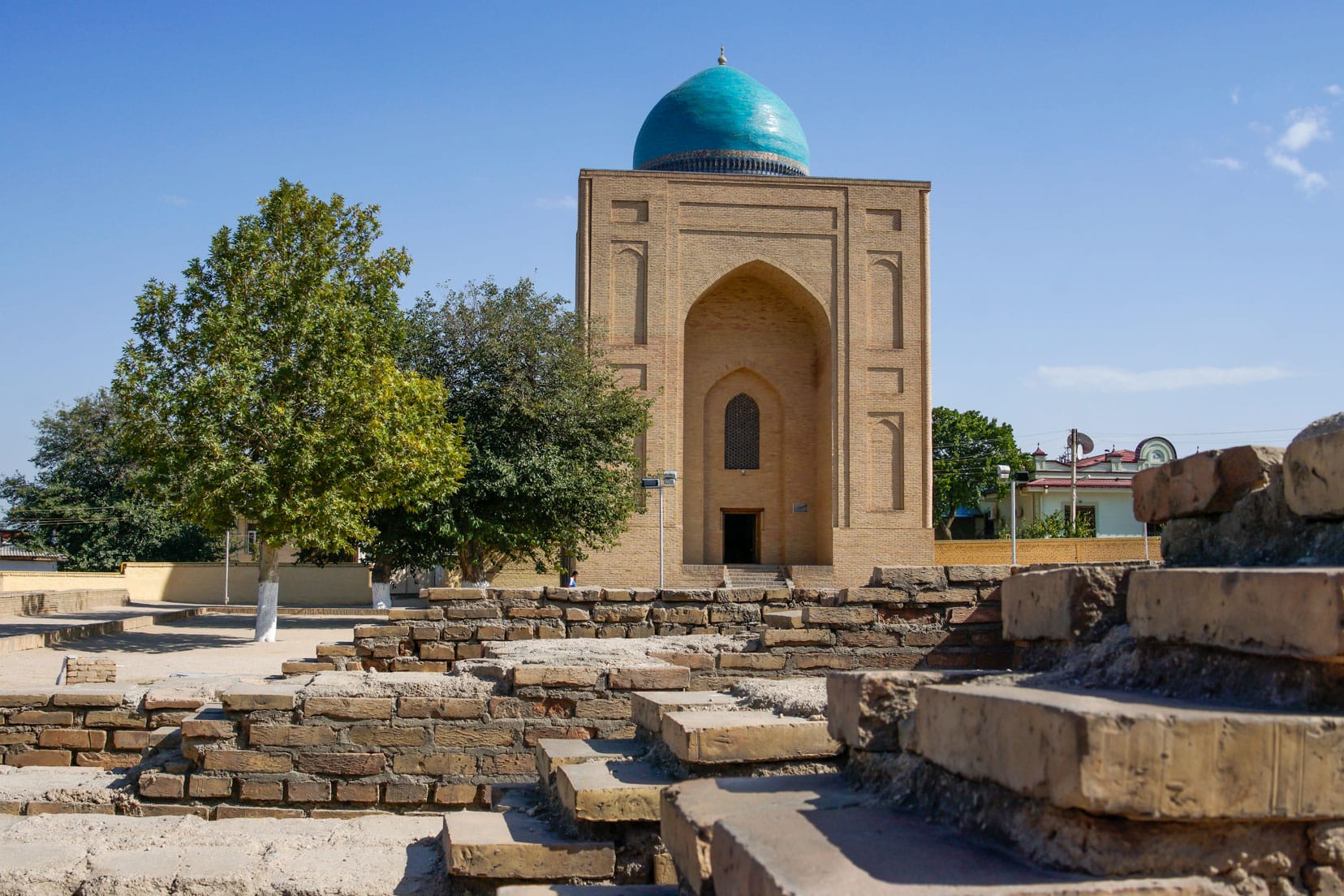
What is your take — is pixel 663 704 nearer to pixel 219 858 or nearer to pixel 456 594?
pixel 219 858

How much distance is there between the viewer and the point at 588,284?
26531 millimetres

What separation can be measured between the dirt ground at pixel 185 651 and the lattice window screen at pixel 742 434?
1051 cm

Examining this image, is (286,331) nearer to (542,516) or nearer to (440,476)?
(440,476)

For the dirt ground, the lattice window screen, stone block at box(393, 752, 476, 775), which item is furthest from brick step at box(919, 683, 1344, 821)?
the lattice window screen

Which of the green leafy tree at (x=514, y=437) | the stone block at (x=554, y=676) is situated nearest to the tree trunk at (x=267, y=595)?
the green leafy tree at (x=514, y=437)

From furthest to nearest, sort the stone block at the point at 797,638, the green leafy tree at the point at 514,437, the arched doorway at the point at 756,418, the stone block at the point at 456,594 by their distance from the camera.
A: 1. the arched doorway at the point at 756,418
2. the green leafy tree at the point at 514,437
3. the stone block at the point at 456,594
4. the stone block at the point at 797,638

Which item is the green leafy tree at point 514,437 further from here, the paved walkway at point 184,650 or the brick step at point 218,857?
the brick step at point 218,857

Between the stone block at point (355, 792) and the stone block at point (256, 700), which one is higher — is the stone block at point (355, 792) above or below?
below

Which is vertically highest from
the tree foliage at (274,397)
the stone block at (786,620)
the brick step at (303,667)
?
the tree foliage at (274,397)

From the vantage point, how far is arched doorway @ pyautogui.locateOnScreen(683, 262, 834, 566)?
28.2 m

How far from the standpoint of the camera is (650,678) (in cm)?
513

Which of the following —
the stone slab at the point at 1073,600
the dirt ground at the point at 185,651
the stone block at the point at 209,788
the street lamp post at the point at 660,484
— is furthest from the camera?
the street lamp post at the point at 660,484

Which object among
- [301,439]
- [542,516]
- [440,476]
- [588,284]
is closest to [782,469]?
[588,284]

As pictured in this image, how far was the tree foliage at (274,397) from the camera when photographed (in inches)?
632
